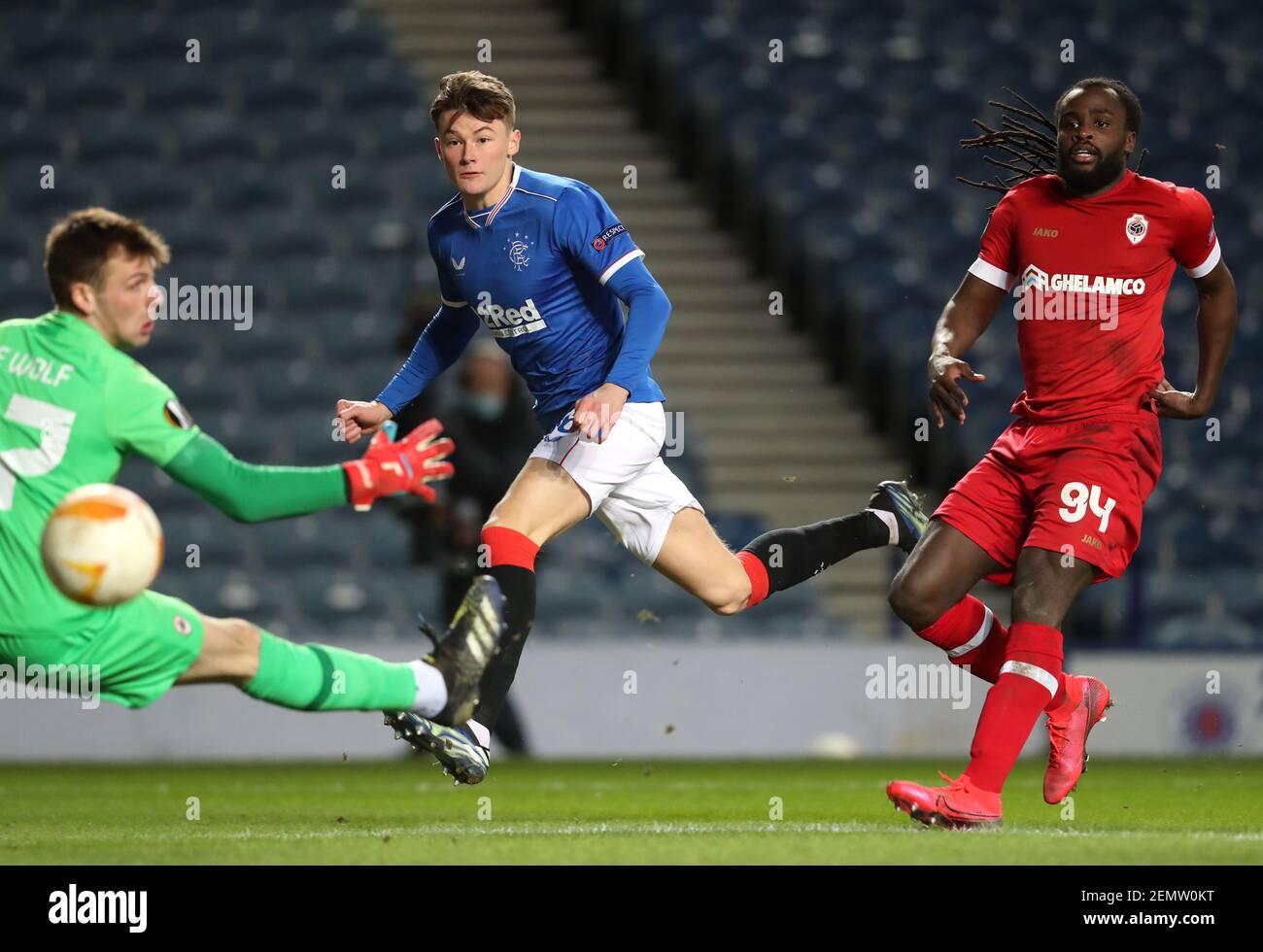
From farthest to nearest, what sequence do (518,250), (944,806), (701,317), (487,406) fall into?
(701,317), (487,406), (518,250), (944,806)

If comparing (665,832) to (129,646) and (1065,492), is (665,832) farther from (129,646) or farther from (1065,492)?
(129,646)

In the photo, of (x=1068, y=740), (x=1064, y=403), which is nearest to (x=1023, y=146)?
(x=1064, y=403)

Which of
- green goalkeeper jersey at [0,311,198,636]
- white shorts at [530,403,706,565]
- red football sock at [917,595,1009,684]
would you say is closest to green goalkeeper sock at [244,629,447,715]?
green goalkeeper jersey at [0,311,198,636]

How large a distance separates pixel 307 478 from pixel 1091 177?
2.59m

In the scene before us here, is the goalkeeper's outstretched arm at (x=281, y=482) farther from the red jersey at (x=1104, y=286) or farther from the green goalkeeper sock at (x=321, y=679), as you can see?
the red jersey at (x=1104, y=286)

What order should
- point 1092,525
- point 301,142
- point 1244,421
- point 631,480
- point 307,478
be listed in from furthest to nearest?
1. point 301,142
2. point 1244,421
3. point 631,480
4. point 1092,525
5. point 307,478

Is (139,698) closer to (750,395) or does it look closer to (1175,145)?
(750,395)

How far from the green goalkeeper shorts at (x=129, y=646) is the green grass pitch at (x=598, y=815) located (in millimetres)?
446

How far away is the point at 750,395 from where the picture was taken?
40.2ft

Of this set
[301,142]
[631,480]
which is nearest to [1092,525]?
[631,480]

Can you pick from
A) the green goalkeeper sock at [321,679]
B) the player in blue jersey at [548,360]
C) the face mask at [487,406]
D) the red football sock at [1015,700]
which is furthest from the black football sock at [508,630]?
the face mask at [487,406]

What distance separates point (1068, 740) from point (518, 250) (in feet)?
7.55

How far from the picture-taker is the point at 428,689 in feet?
17.9
